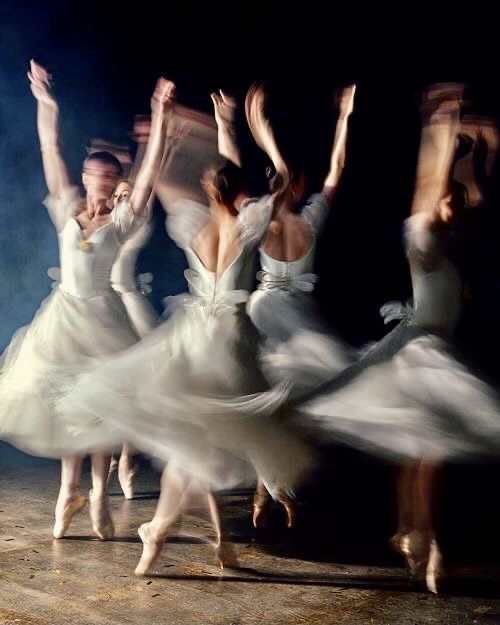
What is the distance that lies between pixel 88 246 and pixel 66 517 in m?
1.24

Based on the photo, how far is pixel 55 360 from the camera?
156 inches

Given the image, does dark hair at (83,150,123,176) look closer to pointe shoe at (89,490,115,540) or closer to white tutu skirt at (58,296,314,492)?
white tutu skirt at (58,296,314,492)

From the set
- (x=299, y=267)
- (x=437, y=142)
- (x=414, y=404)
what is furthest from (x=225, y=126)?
(x=414, y=404)

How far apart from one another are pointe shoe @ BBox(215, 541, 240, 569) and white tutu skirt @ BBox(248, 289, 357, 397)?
841 millimetres

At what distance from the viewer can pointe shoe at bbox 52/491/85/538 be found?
3910 millimetres

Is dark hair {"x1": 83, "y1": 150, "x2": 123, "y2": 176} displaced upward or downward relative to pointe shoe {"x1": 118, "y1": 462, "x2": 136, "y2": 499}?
upward

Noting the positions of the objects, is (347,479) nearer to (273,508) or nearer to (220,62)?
(273,508)

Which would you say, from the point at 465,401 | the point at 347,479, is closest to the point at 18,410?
the point at 465,401

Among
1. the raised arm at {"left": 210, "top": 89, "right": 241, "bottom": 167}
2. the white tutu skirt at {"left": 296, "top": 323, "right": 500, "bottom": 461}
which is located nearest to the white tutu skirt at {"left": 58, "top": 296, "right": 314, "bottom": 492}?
the white tutu skirt at {"left": 296, "top": 323, "right": 500, "bottom": 461}

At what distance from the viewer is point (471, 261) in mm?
5059

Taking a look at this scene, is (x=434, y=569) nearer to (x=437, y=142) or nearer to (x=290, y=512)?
(x=290, y=512)

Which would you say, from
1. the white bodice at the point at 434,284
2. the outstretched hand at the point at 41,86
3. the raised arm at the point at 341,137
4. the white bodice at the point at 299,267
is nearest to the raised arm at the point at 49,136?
the outstretched hand at the point at 41,86

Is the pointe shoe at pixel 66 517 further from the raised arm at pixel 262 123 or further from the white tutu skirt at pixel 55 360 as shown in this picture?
the raised arm at pixel 262 123

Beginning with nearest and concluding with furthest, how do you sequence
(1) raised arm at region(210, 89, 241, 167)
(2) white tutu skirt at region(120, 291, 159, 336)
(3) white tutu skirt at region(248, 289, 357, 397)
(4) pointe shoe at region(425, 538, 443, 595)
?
(4) pointe shoe at region(425, 538, 443, 595) → (1) raised arm at region(210, 89, 241, 167) → (3) white tutu skirt at region(248, 289, 357, 397) → (2) white tutu skirt at region(120, 291, 159, 336)
